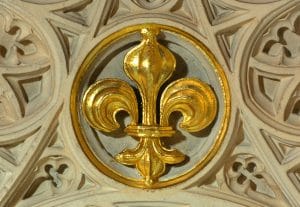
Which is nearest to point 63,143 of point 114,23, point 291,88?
point 114,23

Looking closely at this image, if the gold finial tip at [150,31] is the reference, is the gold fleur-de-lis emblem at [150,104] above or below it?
below

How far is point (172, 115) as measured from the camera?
176 cm

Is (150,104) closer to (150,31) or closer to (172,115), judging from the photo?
(172,115)

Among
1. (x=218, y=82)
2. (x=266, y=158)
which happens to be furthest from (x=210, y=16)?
(x=266, y=158)

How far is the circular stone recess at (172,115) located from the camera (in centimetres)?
171

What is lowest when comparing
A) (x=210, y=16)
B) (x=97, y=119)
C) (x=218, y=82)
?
(x=97, y=119)

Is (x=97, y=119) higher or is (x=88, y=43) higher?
(x=88, y=43)

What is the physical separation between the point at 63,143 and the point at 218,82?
1.45 feet

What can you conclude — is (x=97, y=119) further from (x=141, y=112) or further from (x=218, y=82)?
(x=218, y=82)

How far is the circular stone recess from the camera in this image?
1714 millimetres

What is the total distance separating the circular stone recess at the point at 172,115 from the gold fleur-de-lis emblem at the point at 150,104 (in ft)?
0.08

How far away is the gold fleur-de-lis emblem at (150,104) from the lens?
5.59 feet

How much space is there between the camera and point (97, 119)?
1721 mm

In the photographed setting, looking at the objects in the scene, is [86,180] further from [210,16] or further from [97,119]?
[210,16]
